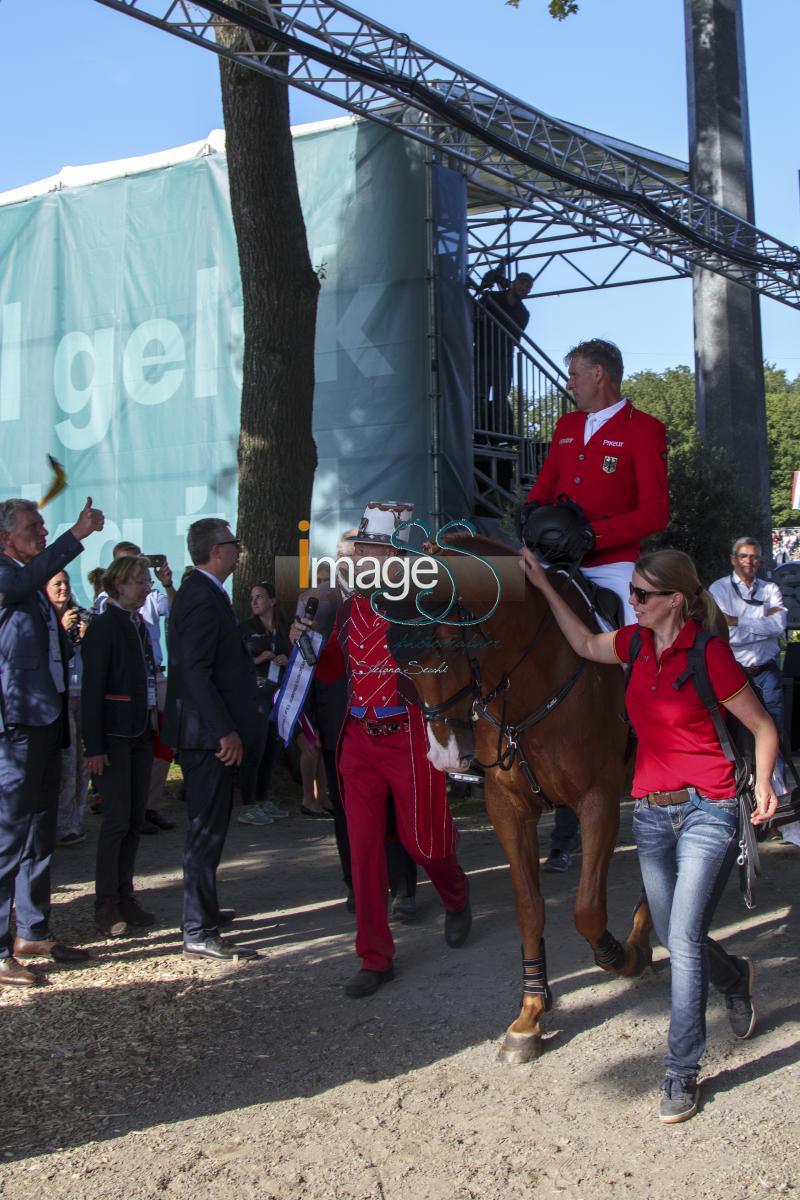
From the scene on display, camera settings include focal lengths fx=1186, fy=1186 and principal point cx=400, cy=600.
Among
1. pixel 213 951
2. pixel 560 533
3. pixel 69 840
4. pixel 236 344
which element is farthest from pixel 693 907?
pixel 236 344

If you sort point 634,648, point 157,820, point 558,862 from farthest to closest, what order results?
point 157,820
point 558,862
point 634,648

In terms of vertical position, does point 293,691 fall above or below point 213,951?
above

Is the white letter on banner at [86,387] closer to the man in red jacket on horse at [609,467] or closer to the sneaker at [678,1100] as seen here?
the man in red jacket on horse at [609,467]

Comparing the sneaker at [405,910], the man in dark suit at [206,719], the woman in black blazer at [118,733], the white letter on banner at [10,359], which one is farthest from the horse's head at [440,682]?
the white letter on banner at [10,359]

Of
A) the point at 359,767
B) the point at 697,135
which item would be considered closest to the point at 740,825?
the point at 359,767

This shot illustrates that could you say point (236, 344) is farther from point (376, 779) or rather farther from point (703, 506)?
point (376, 779)

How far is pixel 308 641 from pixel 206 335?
10.2 meters

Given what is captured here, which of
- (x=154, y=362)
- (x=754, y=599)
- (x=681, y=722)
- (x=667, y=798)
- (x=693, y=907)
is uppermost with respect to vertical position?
(x=154, y=362)

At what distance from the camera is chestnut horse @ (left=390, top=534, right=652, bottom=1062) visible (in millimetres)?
4562

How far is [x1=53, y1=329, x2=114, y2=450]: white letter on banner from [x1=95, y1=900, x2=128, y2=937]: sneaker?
1062 centimetres

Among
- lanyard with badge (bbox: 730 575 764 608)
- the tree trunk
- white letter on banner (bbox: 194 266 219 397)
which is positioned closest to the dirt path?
lanyard with badge (bbox: 730 575 764 608)

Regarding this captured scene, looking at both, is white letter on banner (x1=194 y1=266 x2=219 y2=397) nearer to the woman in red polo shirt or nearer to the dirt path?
the dirt path

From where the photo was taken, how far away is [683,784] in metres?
4.14

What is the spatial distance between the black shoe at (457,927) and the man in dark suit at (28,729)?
192 cm
